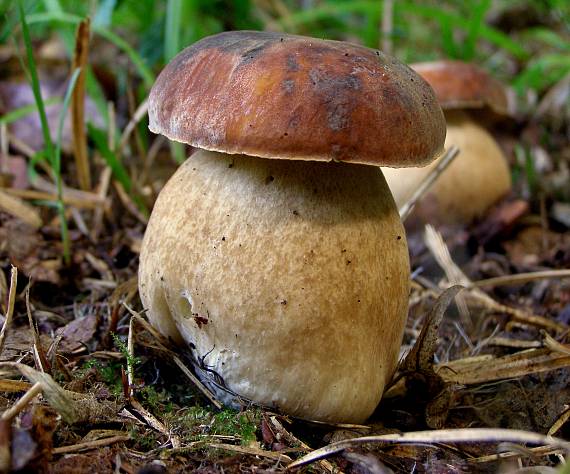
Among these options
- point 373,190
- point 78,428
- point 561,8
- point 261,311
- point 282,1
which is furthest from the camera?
point 282,1

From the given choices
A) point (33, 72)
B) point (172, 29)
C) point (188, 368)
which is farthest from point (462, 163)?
point (33, 72)

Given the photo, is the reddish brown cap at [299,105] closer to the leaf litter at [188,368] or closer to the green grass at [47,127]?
the leaf litter at [188,368]

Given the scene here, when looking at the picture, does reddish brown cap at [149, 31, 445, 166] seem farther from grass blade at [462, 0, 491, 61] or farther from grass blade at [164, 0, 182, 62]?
grass blade at [462, 0, 491, 61]

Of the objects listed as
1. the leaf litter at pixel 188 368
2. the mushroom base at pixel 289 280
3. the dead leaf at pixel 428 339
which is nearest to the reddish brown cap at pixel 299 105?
the mushroom base at pixel 289 280

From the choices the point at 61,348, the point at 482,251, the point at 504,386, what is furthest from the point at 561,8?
the point at 61,348

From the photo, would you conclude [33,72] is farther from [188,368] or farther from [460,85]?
[460,85]

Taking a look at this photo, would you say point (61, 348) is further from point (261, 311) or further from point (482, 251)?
point (482, 251)
